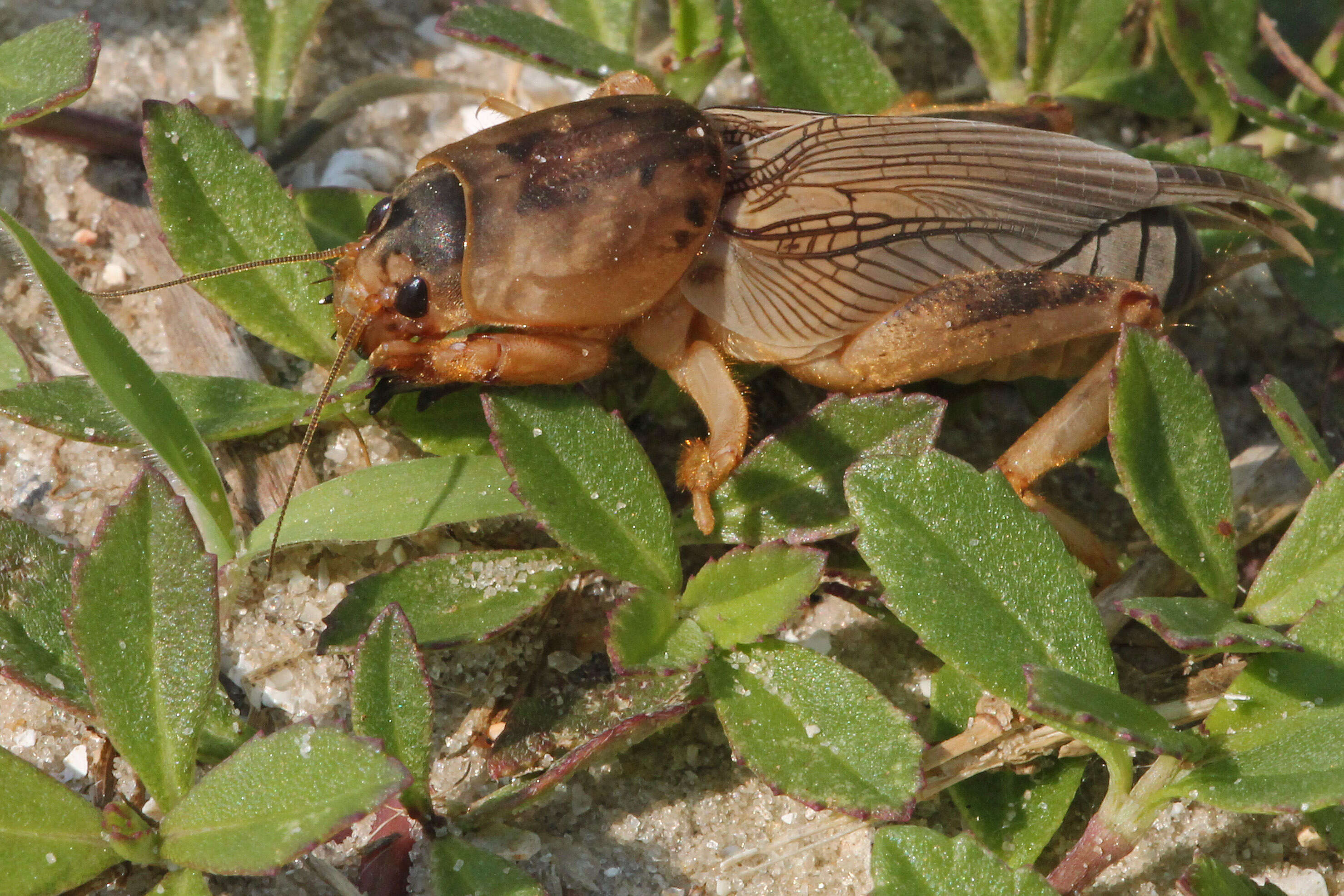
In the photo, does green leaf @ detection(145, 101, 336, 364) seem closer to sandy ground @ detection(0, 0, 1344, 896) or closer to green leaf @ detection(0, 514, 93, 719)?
sandy ground @ detection(0, 0, 1344, 896)

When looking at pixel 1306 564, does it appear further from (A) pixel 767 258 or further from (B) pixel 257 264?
(B) pixel 257 264

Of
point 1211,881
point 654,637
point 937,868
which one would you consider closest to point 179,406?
point 654,637

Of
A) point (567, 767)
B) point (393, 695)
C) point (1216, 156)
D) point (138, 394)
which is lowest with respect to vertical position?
point (567, 767)

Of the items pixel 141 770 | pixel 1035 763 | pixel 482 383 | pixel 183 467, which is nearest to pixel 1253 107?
pixel 1035 763

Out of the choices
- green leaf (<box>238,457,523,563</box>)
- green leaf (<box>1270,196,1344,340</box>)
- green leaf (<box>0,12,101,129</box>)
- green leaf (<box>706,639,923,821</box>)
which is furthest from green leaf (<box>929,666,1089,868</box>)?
green leaf (<box>0,12,101,129</box>)

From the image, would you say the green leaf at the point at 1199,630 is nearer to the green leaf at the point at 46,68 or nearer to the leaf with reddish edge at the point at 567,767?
the leaf with reddish edge at the point at 567,767

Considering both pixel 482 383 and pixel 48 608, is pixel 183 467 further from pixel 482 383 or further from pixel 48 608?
pixel 482 383

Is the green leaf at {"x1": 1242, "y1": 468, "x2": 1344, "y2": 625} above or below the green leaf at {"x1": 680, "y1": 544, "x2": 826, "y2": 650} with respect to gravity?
above
